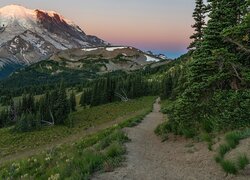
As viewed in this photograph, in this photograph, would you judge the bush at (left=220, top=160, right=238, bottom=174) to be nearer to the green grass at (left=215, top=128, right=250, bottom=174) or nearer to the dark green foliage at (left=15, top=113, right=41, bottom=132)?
the green grass at (left=215, top=128, right=250, bottom=174)

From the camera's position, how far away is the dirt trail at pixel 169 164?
13.8 m

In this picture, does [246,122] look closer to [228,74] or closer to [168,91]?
[228,74]

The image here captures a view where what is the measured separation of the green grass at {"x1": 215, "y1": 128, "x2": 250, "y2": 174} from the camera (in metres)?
13.0

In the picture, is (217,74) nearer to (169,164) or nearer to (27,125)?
(169,164)

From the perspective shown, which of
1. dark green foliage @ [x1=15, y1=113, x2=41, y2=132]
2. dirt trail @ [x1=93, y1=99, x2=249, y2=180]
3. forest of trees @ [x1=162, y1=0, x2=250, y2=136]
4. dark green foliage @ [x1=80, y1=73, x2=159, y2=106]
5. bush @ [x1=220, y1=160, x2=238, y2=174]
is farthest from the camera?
dark green foliage @ [x1=80, y1=73, x2=159, y2=106]

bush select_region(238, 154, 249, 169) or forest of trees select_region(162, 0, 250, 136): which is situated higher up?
forest of trees select_region(162, 0, 250, 136)

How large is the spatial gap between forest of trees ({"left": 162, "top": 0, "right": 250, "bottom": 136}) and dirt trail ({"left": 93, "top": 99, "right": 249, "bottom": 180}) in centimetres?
240

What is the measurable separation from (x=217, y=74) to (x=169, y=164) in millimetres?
8443

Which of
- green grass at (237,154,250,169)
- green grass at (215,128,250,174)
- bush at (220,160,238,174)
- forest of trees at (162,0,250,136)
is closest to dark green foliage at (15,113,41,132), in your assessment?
forest of trees at (162,0,250,136)

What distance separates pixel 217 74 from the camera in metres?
22.3

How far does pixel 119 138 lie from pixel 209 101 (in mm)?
5815

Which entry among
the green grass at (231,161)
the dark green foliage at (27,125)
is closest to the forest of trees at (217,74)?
the green grass at (231,161)

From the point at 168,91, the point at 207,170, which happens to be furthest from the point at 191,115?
the point at 168,91

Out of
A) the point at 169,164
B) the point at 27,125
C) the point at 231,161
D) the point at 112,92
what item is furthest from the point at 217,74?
the point at 112,92
